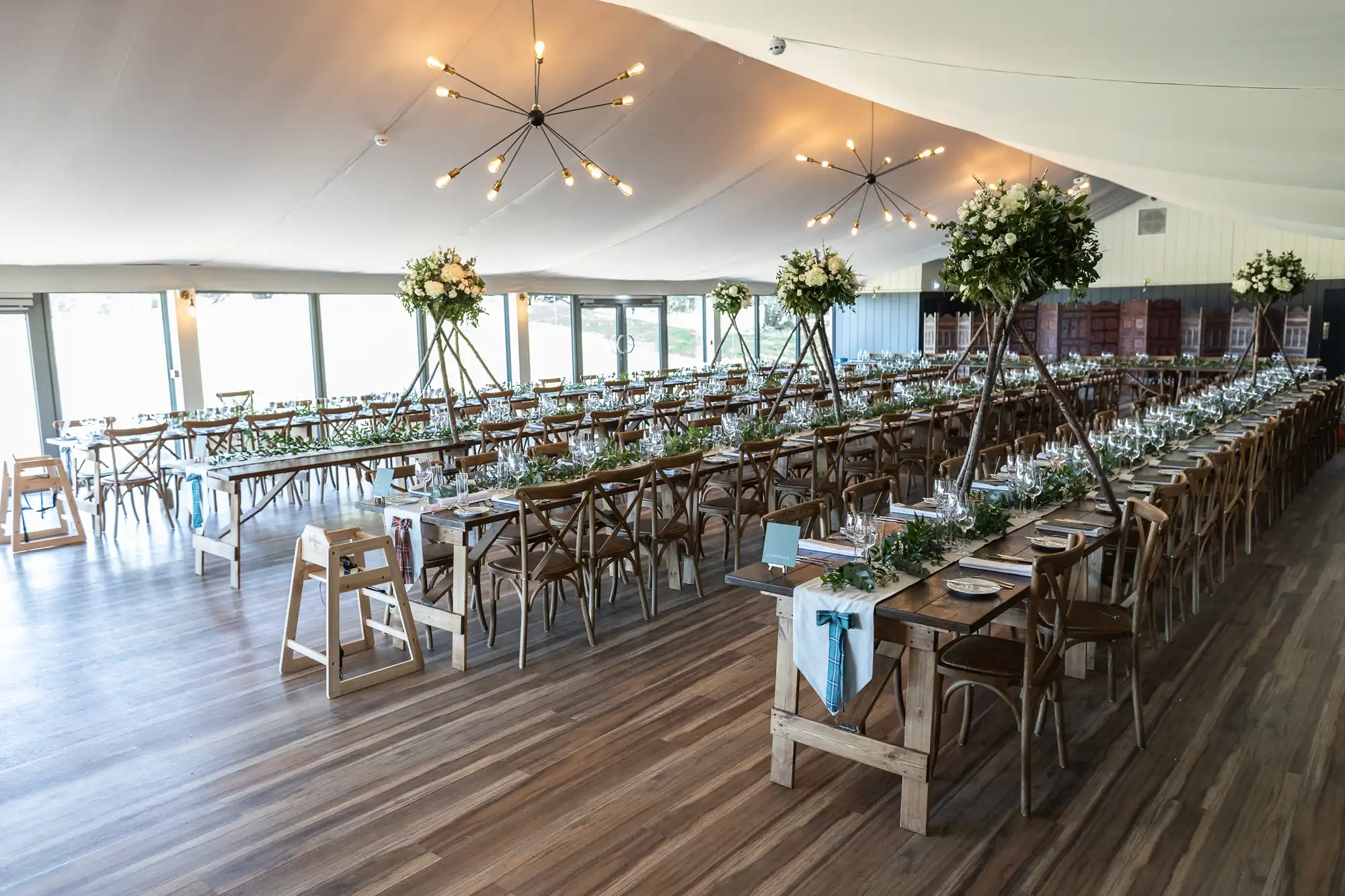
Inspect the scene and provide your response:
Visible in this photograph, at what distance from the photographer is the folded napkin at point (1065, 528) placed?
4.18m

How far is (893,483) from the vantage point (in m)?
4.83

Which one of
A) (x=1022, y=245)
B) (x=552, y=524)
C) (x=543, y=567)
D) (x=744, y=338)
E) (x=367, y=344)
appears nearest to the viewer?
(x=1022, y=245)

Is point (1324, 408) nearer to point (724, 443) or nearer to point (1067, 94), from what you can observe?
point (724, 443)

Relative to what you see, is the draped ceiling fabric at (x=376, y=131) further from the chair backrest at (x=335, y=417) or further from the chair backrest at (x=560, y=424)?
the chair backrest at (x=560, y=424)

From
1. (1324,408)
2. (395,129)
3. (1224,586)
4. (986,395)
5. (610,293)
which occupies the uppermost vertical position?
(395,129)

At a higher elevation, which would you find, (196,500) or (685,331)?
(685,331)

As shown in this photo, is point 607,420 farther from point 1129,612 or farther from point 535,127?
point 1129,612

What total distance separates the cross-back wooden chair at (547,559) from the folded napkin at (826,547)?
1.40m

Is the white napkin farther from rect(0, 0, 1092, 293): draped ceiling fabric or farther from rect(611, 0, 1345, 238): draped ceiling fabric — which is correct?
rect(0, 0, 1092, 293): draped ceiling fabric

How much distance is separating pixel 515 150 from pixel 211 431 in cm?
430

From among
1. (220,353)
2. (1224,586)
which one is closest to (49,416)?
(220,353)

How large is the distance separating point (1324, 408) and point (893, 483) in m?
8.55

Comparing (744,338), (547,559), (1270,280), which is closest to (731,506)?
Result: (547,559)

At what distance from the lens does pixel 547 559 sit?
194 inches
